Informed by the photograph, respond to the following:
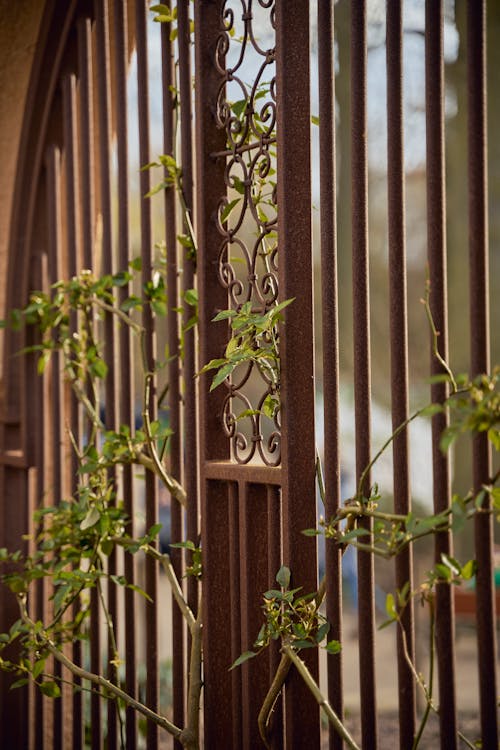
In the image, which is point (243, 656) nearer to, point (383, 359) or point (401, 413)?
point (401, 413)

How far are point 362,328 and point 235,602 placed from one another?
0.62 metres

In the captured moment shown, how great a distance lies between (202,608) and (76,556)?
41 centimetres

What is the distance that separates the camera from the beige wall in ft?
7.89

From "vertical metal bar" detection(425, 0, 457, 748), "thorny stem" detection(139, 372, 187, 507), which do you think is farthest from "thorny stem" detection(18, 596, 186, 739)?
"vertical metal bar" detection(425, 0, 457, 748)

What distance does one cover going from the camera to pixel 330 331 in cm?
152

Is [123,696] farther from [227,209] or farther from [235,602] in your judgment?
[227,209]

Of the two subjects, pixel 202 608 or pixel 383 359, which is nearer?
pixel 202 608

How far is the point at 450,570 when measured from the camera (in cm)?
125

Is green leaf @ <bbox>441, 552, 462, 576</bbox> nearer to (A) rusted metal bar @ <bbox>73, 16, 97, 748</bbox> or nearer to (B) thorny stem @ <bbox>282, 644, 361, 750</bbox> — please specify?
(B) thorny stem @ <bbox>282, 644, 361, 750</bbox>

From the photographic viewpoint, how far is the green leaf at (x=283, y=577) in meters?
1.53

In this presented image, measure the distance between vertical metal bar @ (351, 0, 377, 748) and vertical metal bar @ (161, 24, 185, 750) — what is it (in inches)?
22.0

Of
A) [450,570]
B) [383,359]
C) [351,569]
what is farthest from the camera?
[383,359]

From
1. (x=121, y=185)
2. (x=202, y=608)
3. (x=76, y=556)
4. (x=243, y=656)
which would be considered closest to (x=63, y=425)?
(x=76, y=556)

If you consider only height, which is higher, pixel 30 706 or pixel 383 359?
pixel 383 359
